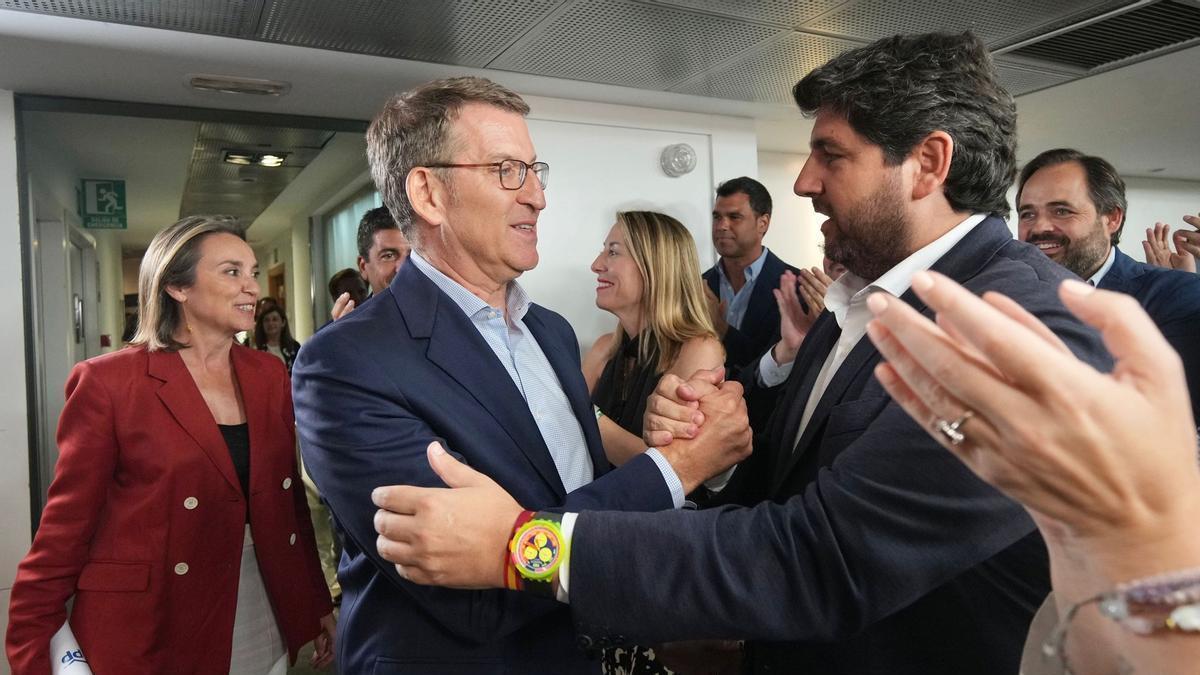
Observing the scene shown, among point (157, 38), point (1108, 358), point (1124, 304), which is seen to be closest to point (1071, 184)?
point (1108, 358)

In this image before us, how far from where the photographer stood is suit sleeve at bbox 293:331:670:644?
45.6 inches

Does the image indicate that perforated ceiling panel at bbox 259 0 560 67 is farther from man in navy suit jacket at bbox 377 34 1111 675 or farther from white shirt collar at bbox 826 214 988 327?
white shirt collar at bbox 826 214 988 327

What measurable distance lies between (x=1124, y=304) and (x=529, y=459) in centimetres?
99

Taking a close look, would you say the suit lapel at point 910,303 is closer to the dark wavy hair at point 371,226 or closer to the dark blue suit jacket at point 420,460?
the dark blue suit jacket at point 420,460

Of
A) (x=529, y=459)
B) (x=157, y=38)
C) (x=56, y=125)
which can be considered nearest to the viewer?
(x=529, y=459)

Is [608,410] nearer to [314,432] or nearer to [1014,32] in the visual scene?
[314,432]

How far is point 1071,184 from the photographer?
319cm

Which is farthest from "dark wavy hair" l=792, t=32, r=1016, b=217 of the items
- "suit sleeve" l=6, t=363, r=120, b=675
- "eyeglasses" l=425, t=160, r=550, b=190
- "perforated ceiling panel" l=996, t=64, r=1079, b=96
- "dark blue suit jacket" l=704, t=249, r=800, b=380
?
"perforated ceiling panel" l=996, t=64, r=1079, b=96

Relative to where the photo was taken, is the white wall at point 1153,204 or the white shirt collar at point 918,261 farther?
the white wall at point 1153,204

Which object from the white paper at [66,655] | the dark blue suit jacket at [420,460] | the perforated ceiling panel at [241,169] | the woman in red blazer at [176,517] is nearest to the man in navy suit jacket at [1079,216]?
the dark blue suit jacket at [420,460]

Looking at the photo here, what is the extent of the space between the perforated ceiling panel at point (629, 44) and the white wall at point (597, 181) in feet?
1.65

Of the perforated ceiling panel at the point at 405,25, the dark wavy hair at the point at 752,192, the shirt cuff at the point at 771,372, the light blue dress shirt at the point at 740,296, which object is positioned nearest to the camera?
the shirt cuff at the point at 771,372

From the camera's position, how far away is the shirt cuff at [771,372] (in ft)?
8.05

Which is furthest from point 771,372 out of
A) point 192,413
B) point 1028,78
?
point 1028,78
